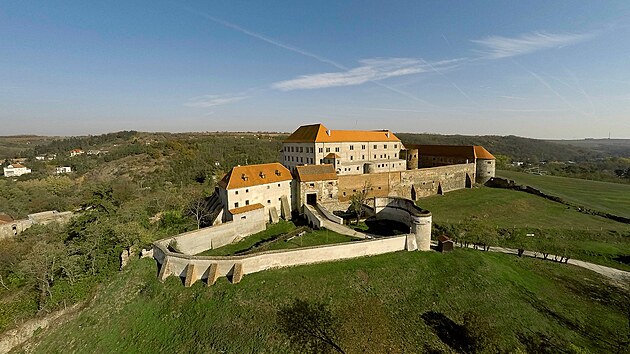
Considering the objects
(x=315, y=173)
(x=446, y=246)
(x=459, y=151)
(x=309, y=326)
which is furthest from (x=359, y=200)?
(x=459, y=151)

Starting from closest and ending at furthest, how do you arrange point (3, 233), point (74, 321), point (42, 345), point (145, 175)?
1. point (42, 345)
2. point (74, 321)
3. point (3, 233)
4. point (145, 175)

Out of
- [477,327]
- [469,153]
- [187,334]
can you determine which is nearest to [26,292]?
[187,334]

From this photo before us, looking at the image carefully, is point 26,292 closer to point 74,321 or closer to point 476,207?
point 74,321

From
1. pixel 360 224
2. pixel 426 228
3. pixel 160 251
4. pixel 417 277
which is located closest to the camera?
pixel 417 277

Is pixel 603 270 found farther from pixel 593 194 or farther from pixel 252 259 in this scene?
pixel 593 194

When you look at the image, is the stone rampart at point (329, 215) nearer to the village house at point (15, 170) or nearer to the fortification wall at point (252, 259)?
the fortification wall at point (252, 259)

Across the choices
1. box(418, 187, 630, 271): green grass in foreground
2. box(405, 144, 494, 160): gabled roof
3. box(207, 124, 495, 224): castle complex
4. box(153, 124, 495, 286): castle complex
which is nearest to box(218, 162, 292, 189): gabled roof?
box(207, 124, 495, 224): castle complex

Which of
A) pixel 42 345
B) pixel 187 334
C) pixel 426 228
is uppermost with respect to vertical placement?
pixel 426 228
